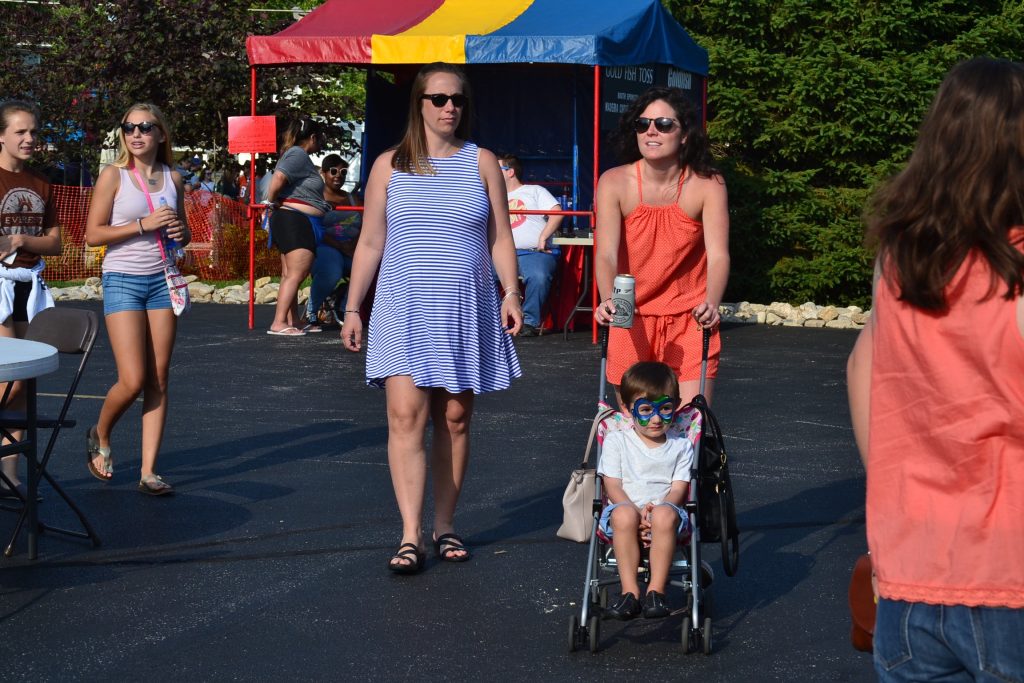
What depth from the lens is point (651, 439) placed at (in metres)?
5.11

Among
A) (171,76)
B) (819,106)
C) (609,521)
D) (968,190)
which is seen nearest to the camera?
(968,190)

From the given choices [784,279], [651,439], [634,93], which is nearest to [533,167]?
[634,93]

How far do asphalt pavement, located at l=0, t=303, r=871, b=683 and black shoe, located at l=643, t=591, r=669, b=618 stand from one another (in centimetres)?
A: 16

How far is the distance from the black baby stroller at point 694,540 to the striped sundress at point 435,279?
0.73 m

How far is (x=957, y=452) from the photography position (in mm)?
2545

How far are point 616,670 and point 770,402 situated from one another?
5836mm

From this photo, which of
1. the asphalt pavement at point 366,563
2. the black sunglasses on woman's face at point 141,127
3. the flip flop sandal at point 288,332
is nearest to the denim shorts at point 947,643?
the asphalt pavement at point 366,563

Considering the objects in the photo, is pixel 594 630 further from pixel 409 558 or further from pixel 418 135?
pixel 418 135

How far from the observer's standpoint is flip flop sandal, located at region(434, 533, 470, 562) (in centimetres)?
608

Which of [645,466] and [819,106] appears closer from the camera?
[645,466]

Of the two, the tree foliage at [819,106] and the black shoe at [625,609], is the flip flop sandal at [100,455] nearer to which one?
the black shoe at [625,609]

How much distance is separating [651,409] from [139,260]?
3059mm

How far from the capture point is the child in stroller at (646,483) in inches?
192

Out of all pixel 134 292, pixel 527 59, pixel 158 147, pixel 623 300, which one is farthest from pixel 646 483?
pixel 527 59
